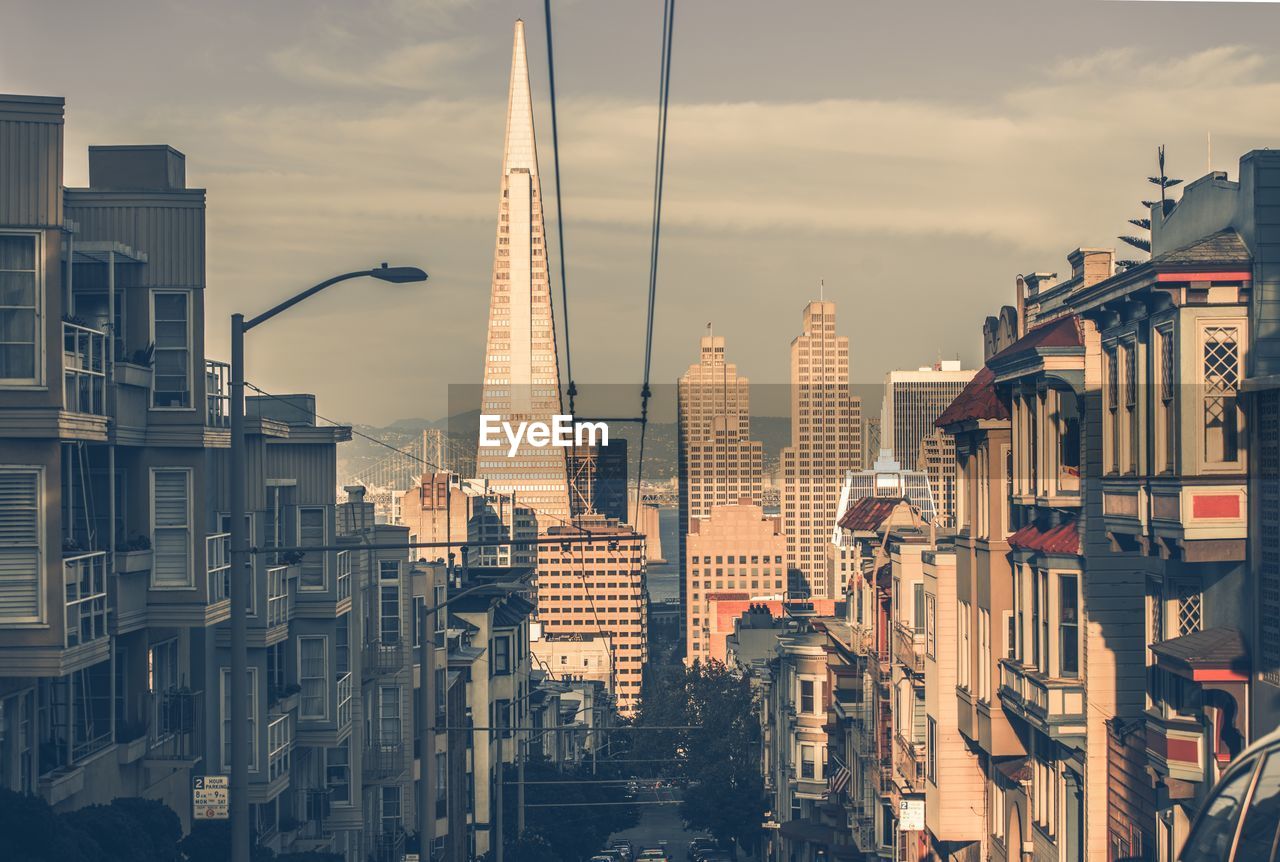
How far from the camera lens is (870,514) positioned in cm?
4819

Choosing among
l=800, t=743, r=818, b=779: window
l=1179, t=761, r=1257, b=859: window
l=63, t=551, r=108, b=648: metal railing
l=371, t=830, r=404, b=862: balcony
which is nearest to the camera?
l=1179, t=761, r=1257, b=859: window

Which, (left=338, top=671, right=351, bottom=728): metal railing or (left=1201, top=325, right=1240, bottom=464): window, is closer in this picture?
(left=1201, top=325, right=1240, bottom=464): window

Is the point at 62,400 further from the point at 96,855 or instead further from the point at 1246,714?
the point at 1246,714

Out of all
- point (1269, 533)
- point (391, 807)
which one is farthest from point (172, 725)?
point (391, 807)

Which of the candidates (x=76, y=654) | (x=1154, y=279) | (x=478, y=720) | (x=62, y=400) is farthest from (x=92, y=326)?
(x=478, y=720)

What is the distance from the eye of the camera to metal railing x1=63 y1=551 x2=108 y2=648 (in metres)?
19.5

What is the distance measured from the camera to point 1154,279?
1980 centimetres

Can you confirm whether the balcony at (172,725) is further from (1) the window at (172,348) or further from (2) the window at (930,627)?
(2) the window at (930,627)

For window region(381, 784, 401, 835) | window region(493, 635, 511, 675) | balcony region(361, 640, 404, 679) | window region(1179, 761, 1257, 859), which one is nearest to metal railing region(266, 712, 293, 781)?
balcony region(361, 640, 404, 679)

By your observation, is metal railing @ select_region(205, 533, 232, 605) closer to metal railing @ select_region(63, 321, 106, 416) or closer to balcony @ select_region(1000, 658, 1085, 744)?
metal railing @ select_region(63, 321, 106, 416)

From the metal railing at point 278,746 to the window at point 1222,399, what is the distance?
52.4ft

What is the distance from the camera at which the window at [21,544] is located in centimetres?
1895

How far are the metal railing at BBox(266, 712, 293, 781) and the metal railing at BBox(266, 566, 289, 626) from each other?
174 cm

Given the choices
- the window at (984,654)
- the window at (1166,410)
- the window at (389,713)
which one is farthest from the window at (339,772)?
the window at (1166,410)
